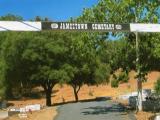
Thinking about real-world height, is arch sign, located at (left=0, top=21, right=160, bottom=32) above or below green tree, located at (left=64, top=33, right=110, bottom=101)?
above

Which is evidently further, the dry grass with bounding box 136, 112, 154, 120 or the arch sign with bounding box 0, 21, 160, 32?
the dry grass with bounding box 136, 112, 154, 120

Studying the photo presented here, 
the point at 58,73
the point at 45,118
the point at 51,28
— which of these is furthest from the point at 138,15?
the point at 58,73

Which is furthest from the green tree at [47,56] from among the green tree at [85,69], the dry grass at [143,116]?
the dry grass at [143,116]

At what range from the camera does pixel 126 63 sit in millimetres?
35969

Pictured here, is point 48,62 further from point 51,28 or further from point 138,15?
point 51,28

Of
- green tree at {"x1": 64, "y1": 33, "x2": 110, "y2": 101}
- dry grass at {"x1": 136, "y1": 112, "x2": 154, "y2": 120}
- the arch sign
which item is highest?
the arch sign

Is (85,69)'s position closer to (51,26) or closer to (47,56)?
(47,56)

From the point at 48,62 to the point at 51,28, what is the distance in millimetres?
Result: 34822

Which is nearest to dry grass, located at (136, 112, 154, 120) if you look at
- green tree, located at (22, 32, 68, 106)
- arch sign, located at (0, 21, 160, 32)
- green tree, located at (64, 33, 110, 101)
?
arch sign, located at (0, 21, 160, 32)

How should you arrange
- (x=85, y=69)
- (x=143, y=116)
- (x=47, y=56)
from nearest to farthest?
(x=143, y=116), (x=47, y=56), (x=85, y=69)

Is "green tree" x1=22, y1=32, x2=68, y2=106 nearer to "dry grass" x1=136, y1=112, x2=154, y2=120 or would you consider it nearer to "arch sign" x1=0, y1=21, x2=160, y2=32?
"dry grass" x1=136, y1=112, x2=154, y2=120

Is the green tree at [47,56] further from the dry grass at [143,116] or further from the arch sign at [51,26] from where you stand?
the arch sign at [51,26]

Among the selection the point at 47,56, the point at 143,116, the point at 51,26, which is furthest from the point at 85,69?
the point at 51,26

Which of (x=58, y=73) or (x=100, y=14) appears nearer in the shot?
(x=100, y=14)
